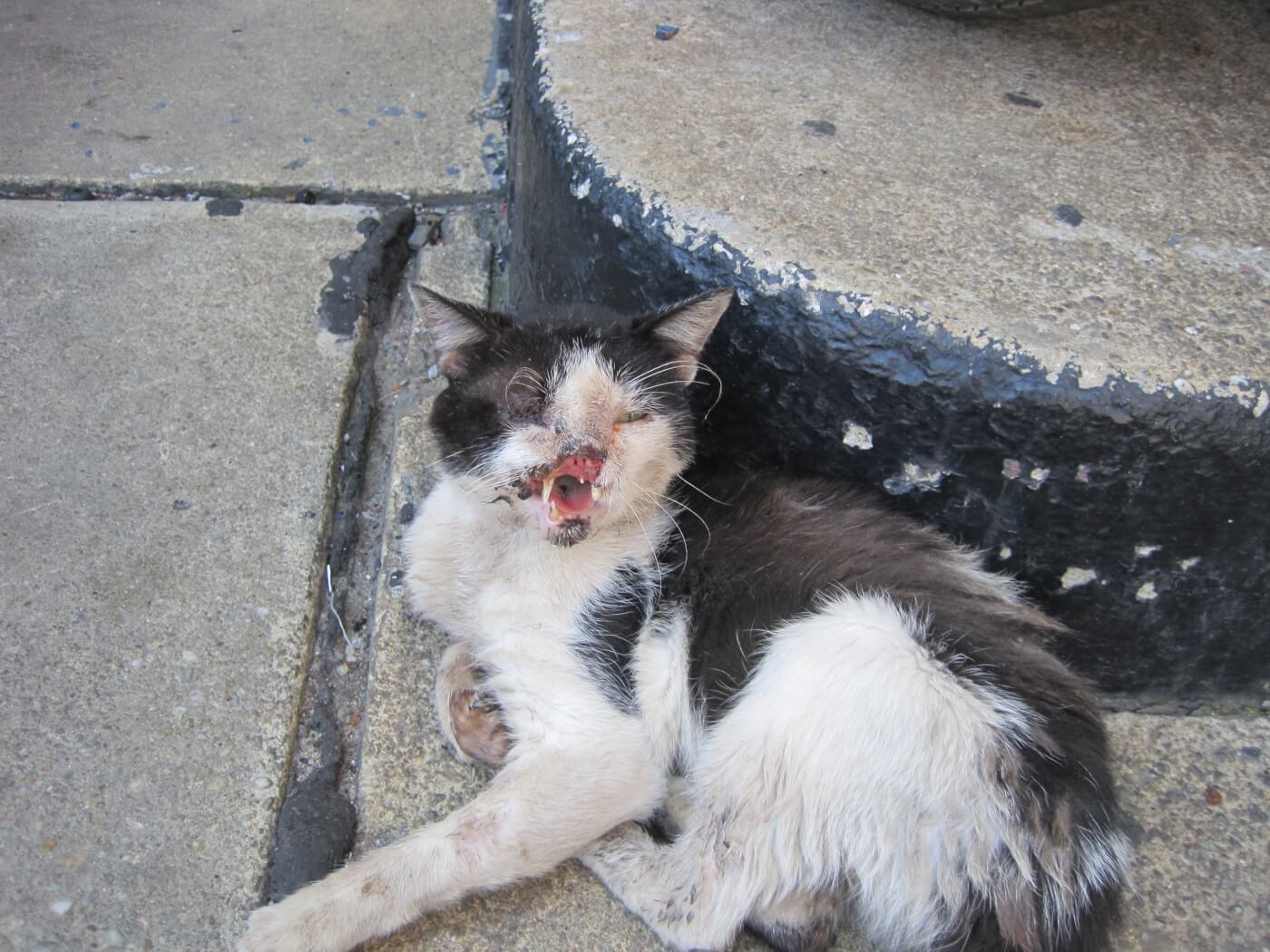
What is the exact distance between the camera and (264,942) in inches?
70.3

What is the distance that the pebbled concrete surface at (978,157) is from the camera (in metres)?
2.01

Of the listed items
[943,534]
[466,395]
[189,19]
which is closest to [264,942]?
[466,395]

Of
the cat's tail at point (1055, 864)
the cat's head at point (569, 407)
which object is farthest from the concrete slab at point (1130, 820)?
the cat's head at point (569, 407)

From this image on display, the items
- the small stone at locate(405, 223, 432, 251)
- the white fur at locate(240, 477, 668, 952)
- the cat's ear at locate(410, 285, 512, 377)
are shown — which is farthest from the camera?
the small stone at locate(405, 223, 432, 251)

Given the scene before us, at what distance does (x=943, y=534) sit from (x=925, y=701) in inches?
17.8

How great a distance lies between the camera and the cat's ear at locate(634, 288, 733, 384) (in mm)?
1969

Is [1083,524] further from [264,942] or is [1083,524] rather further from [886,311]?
[264,942]

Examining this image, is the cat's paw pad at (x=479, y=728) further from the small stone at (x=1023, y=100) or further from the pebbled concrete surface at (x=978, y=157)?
the small stone at (x=1023, y=100)

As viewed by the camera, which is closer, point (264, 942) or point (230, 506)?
point (264, 942)

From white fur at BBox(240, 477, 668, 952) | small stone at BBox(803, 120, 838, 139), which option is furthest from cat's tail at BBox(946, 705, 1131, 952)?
small stone at BBox(803, 120, 838, 139)

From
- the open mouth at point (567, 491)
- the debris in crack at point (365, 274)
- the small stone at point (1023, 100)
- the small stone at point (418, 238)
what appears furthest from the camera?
the small stone at point (418, 238)

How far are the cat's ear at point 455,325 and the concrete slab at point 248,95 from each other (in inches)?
59.1

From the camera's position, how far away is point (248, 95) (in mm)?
3818

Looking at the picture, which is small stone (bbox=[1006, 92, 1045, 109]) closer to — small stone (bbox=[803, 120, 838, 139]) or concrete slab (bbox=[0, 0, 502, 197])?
small stone (bbox=[803, 120, 838, 139])
